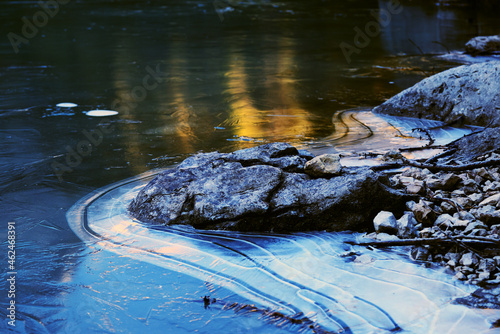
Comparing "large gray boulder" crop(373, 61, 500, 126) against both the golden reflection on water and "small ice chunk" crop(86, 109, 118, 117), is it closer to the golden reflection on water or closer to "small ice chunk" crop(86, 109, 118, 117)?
the golden reflection on water

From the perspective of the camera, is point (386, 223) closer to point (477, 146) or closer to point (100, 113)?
point (477, 146)

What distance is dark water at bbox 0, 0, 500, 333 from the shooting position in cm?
348

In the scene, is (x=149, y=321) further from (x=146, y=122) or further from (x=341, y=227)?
(x=146, y=122)

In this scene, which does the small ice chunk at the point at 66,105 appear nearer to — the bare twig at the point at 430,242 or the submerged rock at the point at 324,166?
the submerged rock at the point at 324,166

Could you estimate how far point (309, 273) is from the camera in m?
3.27

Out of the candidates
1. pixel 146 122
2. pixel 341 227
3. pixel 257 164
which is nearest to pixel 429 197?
pixel 341 227

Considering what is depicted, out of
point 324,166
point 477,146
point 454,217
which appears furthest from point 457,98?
point 454,217

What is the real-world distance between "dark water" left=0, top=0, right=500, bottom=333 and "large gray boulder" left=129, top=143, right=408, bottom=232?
0.60 meters

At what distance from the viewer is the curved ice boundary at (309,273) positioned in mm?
2793

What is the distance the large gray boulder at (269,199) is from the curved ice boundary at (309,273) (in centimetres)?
9

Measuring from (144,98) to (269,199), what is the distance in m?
4.23

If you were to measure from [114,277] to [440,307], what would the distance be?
175cm

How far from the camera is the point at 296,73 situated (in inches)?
363

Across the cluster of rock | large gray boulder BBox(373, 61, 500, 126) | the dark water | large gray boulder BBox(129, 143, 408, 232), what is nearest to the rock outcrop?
the dark water
